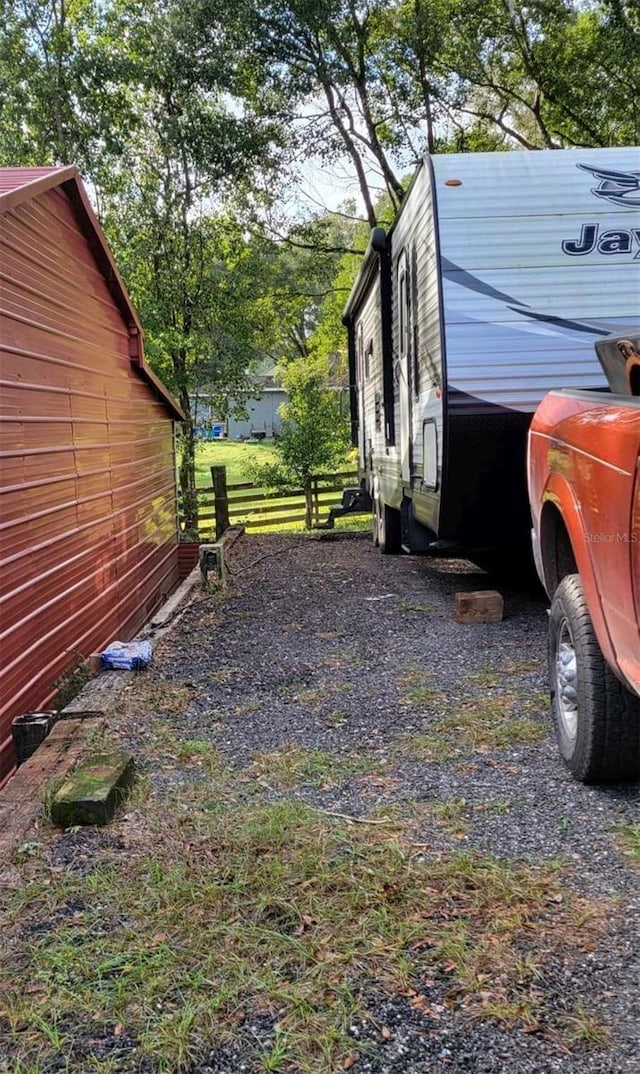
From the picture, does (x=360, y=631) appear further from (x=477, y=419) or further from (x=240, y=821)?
(x=240, y=821)

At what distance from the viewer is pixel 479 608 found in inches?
253

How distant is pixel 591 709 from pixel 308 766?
1.34m

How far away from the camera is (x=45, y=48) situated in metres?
15.5

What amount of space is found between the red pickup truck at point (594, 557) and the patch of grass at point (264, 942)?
0.73 m

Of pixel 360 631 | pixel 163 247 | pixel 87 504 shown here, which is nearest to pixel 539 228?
pixel 360 631

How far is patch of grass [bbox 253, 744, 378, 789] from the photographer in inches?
145

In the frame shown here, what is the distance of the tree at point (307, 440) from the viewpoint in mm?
17203

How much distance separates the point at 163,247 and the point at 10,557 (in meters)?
13.0

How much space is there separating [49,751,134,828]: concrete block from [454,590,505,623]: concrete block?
3.44 metres

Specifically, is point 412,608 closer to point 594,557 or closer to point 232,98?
point 594,557

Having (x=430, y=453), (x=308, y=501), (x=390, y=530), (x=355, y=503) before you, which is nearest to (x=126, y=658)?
(x=430, y=453)

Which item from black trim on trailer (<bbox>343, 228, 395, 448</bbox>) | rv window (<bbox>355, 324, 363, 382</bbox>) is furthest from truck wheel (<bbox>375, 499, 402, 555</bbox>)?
rv window (<bbox>355, 324, 363, 382</bbox>)

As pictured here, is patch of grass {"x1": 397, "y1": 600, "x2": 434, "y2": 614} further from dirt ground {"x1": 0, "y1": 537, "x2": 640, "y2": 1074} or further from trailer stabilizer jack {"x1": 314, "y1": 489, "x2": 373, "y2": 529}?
trailer stabilizer jack {"x1": 314, "y1": 489, "x2": 373, "y2": 529}

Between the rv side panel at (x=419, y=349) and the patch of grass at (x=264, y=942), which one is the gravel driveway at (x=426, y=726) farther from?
the rv side panel at (x=419, y=349)
